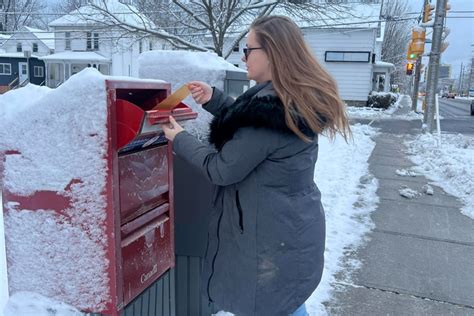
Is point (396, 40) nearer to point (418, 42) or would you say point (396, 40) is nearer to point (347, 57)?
point (347, 57)

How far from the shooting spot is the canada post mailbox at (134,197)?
1.72 m

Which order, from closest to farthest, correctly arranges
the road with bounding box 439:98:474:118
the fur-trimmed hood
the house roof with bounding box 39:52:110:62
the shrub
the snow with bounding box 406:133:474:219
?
the fur-trimmed hood
the snow with bounding box 406:133:474:219
the road with bounding box 439:98:474:118
the shrub
the house roof with bounding box 39:52:110:62

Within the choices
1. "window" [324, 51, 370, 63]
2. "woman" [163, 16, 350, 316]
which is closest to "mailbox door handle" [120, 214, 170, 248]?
"woman" [163, 16, 350, 316]

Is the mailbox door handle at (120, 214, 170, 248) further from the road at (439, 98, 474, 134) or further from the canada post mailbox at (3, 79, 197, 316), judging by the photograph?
the road at (439, 98, 474, 134)

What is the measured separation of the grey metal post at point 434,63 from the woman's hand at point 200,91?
457 inches

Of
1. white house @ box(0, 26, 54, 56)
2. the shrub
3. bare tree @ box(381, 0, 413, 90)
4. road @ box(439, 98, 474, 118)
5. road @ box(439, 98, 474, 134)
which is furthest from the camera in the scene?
bare tree @ box(381, 0, 413, 90)

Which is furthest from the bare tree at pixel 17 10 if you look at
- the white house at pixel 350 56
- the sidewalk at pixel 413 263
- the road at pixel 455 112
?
the sidewalk at pixel 413 263

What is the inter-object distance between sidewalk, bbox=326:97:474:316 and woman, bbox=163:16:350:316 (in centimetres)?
143

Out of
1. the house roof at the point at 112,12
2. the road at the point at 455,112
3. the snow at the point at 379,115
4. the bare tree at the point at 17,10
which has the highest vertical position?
the bare tree at the point at 17,10

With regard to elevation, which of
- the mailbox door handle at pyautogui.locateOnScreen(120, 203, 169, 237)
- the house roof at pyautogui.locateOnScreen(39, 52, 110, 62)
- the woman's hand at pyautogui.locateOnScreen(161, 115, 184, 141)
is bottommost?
the mailbox door handle at pyautogui.locateOnScreen(120, 203, 169, 237)

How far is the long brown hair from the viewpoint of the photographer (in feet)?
5.75

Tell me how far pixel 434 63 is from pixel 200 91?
12.8m

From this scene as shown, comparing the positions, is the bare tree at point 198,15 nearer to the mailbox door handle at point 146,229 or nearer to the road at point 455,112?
the mailbox door handle at point 146,229

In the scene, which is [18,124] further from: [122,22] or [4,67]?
[4,67]
